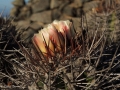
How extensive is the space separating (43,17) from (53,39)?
1069 centimetres

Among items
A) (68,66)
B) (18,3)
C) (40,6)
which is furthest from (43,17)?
(68,66)

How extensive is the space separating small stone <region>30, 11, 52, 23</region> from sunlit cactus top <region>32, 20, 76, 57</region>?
34.4 ft

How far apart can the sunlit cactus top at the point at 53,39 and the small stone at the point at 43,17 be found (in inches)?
413

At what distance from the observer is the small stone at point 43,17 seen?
490 inches

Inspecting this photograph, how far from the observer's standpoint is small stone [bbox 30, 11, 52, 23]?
12448 mm

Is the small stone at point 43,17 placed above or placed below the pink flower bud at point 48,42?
below

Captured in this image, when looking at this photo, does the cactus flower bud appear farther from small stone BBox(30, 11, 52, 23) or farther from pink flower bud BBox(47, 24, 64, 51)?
small stone BBox(30, 11, 52, 23)

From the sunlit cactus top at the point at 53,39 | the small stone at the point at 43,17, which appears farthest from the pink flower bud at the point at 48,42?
the small stone at the point at 43,17

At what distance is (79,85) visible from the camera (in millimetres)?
1838

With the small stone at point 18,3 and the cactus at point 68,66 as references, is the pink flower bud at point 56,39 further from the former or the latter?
the small stone at point 18,3

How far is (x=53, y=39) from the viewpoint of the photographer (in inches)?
75.5

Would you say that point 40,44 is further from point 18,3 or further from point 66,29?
point 18,3

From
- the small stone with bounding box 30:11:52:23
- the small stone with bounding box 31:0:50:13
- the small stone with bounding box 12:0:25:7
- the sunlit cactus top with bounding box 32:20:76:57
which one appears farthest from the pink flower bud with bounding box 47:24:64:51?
the small stone with bounding box 12:0:25:7

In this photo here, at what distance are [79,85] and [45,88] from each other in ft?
0.68
